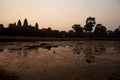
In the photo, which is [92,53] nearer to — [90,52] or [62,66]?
[90,52]

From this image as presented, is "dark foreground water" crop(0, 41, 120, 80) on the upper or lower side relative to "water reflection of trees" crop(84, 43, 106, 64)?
upper

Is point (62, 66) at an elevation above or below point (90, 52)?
above

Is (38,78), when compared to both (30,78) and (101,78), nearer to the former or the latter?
(30,78)

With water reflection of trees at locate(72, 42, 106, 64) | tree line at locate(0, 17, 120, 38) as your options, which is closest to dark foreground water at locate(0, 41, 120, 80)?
water reflection of trees at locate(72, 42, 106, 64)

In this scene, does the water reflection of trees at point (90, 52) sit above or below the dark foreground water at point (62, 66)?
below

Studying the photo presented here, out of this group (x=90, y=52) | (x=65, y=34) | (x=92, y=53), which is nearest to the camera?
(x=92, y=53)

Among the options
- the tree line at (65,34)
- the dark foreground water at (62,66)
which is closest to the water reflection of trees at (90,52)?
the dark foreground water at (62,66)

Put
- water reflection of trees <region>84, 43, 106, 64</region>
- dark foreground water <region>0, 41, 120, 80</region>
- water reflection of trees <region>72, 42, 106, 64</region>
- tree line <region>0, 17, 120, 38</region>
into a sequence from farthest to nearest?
tree line <region>0, 17, 120, 38</region> → water reflection of trees <region>72, 42, 106, 64</region> → water reflection of trees <region>84, 43, 106, 64</region> → dark foreground water <region>0, 41, 120, 80</region>

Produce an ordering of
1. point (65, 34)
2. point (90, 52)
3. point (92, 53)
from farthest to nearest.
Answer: point (65, 34), point (90, 52), point (92, 53)

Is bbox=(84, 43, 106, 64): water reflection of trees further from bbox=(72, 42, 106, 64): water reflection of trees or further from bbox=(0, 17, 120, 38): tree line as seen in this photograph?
bbox=(0, 17, 120, 38): tree line

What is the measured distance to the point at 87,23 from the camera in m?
113

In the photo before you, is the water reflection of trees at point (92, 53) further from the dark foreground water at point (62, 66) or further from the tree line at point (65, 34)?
the tree line at point (65, 34)

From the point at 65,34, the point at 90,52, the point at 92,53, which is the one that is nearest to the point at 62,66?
the point at 92,53

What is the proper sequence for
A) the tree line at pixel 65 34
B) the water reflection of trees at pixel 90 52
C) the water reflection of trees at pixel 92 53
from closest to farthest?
the water reflection of trees at pixel 92 53
the water reflection of trees at pixel 90 52
the tree line at pixel 65 34
